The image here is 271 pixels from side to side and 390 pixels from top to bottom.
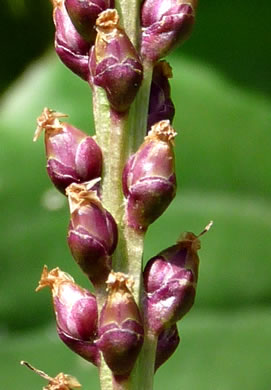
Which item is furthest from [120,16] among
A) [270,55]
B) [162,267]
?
[270,55]

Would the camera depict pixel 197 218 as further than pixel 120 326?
Yes

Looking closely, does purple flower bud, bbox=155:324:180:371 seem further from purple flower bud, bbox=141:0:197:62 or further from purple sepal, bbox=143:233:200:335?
purple flower bud, bbox=141:0:197:62

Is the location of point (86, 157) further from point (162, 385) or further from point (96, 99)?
point (162, 385)

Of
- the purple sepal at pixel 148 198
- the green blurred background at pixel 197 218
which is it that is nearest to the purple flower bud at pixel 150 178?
the purple sepal at pixel 148 198

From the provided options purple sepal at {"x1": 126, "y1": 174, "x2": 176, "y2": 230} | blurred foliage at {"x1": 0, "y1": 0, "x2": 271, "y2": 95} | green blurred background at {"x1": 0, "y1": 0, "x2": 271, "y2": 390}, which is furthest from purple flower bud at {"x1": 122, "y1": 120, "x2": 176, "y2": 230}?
blurred foliage at {"x1": 0, "y1": 0, "x2": 271, "y2": 95}

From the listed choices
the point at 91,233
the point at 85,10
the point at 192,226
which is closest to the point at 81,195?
the point at 91,233

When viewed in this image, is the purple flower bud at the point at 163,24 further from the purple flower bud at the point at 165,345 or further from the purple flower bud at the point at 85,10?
the purple flower bud at the point at 165,345

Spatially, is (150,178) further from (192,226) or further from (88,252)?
(192,226)
